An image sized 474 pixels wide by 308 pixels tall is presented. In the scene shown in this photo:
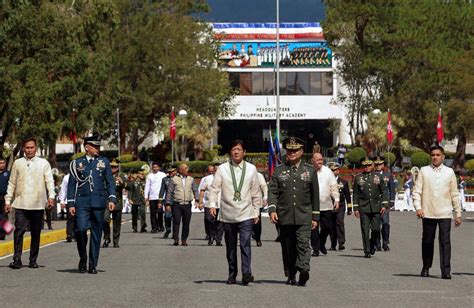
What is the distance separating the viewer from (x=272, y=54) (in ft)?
364

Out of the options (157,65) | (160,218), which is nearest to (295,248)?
(160,218)

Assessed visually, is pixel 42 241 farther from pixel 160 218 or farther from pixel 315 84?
pixel 315 84

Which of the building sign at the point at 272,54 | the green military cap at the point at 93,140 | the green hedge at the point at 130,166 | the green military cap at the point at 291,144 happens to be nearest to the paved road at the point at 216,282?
the green military cap at the point at 291,144

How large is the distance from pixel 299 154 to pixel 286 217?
0.79 metres

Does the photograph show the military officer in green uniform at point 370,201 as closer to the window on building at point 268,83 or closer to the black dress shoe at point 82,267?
the black dress shoe at point 82,267

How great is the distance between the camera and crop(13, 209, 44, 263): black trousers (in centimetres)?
1786

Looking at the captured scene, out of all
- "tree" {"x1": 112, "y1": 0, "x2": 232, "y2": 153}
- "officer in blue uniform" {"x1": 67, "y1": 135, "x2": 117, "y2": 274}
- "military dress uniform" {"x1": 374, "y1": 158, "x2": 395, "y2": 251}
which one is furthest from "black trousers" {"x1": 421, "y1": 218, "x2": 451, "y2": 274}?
"tree" {"x1": 112, "y1": 0, "x2": 232, "y2": 153}

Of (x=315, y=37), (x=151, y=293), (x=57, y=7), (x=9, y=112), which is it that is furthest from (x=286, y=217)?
(x=315, y=37)

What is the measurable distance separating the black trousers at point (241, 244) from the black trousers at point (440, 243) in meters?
2.84

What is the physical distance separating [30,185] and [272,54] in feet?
307

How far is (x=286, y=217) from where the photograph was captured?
15.0 metres

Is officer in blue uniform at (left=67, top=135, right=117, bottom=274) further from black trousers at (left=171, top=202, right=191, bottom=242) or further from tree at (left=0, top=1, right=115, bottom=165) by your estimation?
tree at (left=0, top=1, right=115, bottom=165)

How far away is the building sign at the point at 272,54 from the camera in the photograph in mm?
110375

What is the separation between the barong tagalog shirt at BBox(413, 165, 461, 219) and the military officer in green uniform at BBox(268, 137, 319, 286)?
2.23m
